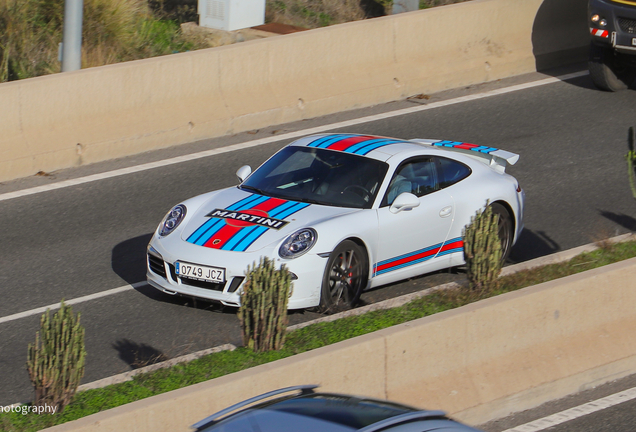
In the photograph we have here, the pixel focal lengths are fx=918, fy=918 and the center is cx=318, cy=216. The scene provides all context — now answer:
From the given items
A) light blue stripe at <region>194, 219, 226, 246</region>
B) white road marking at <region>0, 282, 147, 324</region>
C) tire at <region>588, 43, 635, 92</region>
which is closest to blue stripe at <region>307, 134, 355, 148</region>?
light blue stripe at <region>194, 219, 226, 246</region>

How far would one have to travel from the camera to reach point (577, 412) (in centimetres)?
662

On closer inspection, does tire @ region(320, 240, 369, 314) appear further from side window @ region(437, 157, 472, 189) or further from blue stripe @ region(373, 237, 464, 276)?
side window @ region(437, 157, 472, 189)

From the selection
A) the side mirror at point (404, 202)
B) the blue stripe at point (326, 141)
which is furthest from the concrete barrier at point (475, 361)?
the blue stripe at point (326, 141)

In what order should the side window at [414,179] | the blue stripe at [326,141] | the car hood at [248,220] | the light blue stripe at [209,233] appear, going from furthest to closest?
1. the blue stripe at [326,141]
2. the side window at [414,179]
3. the light blue stripe at [209,233]
4. the car hood at [248,220]

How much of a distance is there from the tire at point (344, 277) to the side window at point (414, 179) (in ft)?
2.31

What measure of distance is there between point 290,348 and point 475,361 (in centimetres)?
133

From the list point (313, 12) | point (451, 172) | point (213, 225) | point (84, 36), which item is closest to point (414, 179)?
point (451, 172)

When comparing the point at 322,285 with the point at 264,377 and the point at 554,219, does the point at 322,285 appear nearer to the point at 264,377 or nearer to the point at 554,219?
the point at 264,377

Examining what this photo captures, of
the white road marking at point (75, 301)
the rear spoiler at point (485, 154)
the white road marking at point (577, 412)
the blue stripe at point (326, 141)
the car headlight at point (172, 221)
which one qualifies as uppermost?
the blue stripe at point (326, 141)

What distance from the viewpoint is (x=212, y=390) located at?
17.8 ft

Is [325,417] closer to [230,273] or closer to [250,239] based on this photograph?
[230,273]

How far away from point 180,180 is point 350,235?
4284 mm

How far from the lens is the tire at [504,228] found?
938 centimetres

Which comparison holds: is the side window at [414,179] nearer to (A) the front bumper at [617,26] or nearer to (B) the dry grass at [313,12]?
(A) the front bumper at [617,26]
